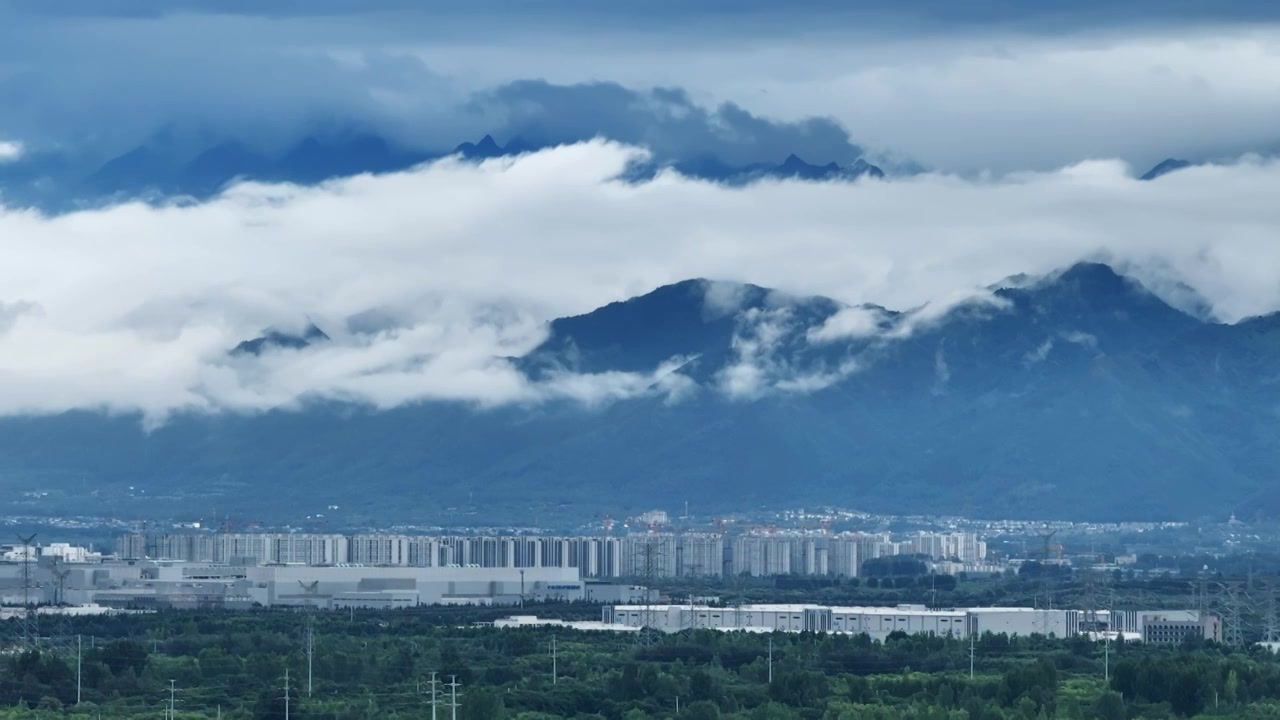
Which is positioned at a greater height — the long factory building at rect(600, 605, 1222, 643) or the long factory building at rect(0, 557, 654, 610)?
the long factory building at rect(0, 557, 654, 610)

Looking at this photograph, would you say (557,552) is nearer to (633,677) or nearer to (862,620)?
(862,620)

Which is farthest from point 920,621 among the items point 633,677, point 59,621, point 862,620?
point 633,677

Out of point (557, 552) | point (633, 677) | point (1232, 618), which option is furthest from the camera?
point (557, 552)

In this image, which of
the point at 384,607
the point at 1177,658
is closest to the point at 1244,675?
the point at 1177,658

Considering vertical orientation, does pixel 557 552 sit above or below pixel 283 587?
above

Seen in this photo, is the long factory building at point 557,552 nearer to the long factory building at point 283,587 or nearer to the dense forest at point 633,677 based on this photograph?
the long factory building at point 283,587

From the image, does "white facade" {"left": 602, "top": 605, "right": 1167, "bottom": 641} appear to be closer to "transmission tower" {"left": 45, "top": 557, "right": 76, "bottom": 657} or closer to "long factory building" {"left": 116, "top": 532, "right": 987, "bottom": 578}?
"transmission tower" {"left": 45, "top": 557, "right": 76, "bottom": 657}

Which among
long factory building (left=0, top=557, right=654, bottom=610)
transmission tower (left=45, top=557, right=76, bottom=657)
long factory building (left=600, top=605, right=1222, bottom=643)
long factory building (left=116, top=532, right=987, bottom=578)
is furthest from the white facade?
long factory building (left=116, top=532, right=987, bottom=578)
